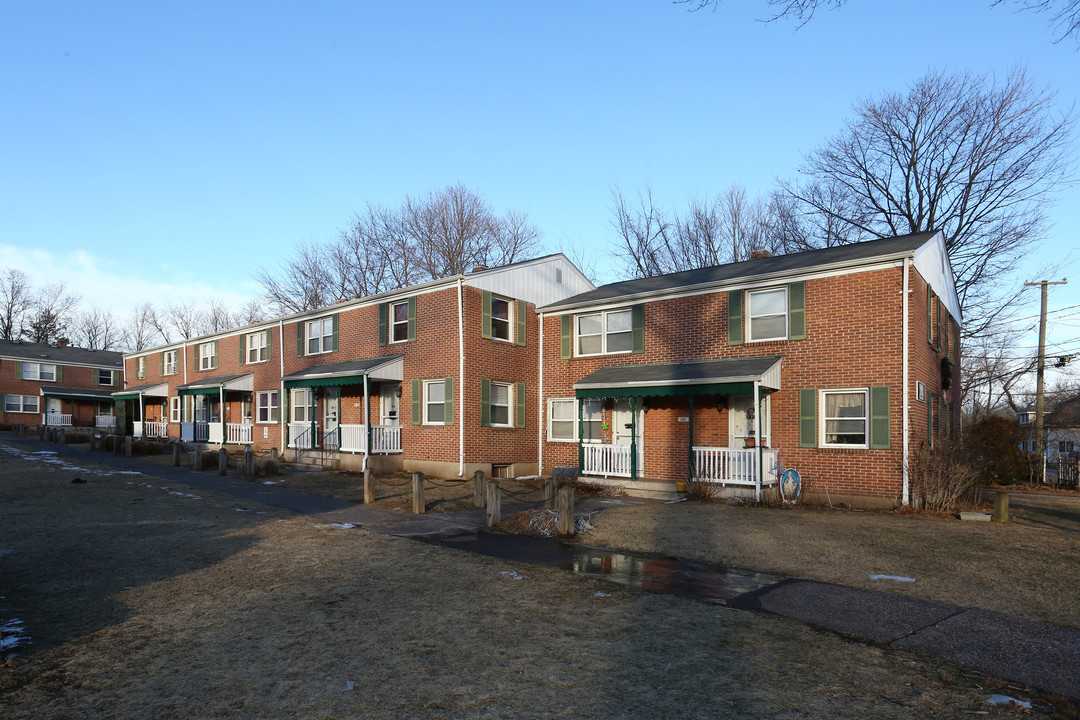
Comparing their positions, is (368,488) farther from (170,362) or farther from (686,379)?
(170,362)

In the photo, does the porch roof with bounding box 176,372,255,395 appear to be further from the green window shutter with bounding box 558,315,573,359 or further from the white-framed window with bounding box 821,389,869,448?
the white-framed window with bounding box 821,389,869,448

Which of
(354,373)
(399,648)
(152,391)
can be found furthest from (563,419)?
(152,391)

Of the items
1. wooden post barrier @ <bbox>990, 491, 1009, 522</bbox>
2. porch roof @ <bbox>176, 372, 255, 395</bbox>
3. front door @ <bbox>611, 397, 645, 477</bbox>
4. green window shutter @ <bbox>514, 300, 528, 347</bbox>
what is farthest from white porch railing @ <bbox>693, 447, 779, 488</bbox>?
porch roof @ <bbox>176, 372, 255, 395</bbox>

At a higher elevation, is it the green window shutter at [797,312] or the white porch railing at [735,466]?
the green window shutter at [797,312]

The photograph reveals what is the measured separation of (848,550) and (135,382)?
42.2 metres

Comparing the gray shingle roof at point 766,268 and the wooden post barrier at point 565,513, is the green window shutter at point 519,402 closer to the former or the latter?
the gray shingle roof at point 766,268

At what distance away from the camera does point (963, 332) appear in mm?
30891

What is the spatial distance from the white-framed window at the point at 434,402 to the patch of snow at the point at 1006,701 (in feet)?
55.2

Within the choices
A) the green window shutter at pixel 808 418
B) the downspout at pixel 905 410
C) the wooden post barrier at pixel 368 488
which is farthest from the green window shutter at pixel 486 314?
the downspout at pixel 905 410

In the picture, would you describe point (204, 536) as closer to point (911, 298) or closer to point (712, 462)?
point (712, 462)

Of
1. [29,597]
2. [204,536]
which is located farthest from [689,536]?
[29,597]

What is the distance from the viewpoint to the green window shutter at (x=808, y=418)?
52.0 feet

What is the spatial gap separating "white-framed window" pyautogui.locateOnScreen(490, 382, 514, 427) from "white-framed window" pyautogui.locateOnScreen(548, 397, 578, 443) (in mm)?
1367

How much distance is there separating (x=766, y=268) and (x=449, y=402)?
9.64m
